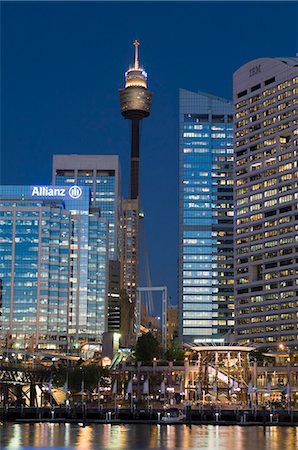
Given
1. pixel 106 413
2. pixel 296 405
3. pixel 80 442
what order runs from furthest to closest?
pixel 296 405
pixel 106 413
pixel 80 442

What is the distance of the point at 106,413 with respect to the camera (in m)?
147

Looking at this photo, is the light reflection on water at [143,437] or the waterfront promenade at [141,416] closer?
the light reflection on water at [143,437]

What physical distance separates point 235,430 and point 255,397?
217ft

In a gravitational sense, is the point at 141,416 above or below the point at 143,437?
above

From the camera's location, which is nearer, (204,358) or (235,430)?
(235,430)

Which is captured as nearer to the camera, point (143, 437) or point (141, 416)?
point (143, 437)

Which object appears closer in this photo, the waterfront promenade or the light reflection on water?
the light reflection on water

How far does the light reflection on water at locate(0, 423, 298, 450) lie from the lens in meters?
96.9

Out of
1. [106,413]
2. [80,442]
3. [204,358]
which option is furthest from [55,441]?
[204,358]

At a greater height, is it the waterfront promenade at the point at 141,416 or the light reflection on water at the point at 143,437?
the waterfront promenade at the point at 141,416

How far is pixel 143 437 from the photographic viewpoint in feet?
363

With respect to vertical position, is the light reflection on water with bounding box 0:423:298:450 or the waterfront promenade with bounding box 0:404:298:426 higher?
the waterfront promenade with bounding box 0:404:298:426

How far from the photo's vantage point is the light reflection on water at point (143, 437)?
96.9 m

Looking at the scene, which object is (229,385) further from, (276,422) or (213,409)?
(276,422)
